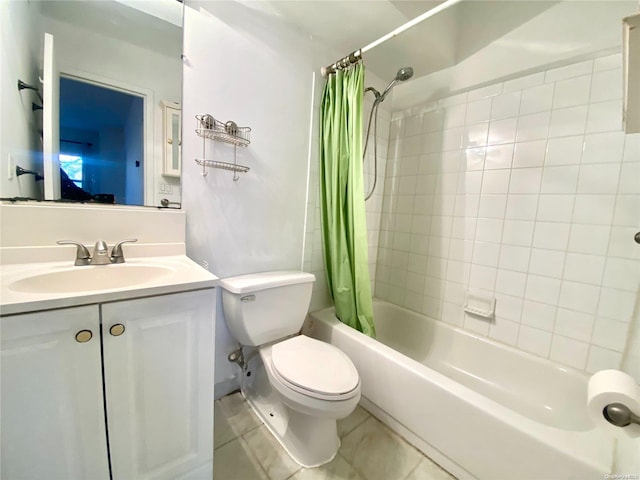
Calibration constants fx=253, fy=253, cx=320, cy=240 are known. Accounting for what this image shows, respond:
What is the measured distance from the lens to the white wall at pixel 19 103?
33.6 inches

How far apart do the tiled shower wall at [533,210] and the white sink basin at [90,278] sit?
162 centimetres

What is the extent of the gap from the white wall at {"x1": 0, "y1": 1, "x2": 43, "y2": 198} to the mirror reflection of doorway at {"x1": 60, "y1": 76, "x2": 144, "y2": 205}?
0.08m

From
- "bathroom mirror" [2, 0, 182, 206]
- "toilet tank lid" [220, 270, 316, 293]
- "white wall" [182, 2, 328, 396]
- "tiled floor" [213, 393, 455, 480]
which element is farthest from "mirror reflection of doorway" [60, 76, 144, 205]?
"tiled floor" [213, 393, 455, 480]

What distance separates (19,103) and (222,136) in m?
0.69

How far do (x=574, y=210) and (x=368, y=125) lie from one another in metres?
1.25

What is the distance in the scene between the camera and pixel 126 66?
105cm

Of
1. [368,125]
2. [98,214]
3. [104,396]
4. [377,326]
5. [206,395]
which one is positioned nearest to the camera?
[104,396]

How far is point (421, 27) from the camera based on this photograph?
1.43m

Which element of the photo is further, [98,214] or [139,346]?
[98,214]

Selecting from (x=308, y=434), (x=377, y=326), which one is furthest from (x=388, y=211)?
(x=308, y=434)

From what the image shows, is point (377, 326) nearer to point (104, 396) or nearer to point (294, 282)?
point (294, 282)

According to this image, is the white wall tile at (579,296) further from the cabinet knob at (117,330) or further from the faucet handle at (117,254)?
the faucet handle at (117,254)

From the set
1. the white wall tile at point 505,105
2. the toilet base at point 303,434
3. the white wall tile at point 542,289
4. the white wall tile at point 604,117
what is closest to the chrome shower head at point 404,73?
the white wall tile at point 505,105

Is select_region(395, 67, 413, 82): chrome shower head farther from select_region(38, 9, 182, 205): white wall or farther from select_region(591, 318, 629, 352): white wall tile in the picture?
select_region(591, 318, 629, 352): white wall tile
